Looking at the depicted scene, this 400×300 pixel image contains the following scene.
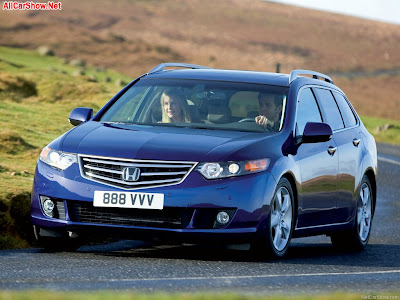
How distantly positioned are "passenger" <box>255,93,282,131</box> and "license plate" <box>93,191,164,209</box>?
1647 mm

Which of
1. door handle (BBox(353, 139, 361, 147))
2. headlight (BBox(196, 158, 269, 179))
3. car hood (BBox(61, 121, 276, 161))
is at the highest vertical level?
car hood (BBox(61, 121, 276, 161))

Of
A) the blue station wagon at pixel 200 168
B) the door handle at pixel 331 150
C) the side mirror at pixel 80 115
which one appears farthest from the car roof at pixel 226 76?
the side mirror at pixel 80 115

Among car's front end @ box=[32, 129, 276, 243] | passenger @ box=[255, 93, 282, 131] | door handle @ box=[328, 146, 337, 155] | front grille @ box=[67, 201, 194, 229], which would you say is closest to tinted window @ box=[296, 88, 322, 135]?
passenger @ box=[255, 93, 282, 131]

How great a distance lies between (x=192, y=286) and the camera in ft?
24.1

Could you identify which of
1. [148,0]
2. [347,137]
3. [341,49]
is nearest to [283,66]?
[341,49]

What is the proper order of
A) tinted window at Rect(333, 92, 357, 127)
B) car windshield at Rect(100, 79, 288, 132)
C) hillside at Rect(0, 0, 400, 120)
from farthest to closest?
hillside at Rect(0, 0, 400, 120)
tinted window at Rect(333, 92, 357, 127)
car windshield at Rect(100, 79, 288, 132)

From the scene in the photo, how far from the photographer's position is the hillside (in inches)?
3607

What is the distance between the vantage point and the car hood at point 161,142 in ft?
29.2

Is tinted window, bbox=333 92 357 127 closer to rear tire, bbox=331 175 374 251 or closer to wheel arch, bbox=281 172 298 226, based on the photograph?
rear tire, bbox=331 175 374 251

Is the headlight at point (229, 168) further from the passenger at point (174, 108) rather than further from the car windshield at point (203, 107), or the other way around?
the passenger at point (174, 108)

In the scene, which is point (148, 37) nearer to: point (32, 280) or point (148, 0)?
point (148, 0)

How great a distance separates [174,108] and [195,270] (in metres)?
2.24

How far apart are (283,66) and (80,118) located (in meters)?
86.2

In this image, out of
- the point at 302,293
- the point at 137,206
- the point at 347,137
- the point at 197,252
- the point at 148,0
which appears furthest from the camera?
the point at 148,0
